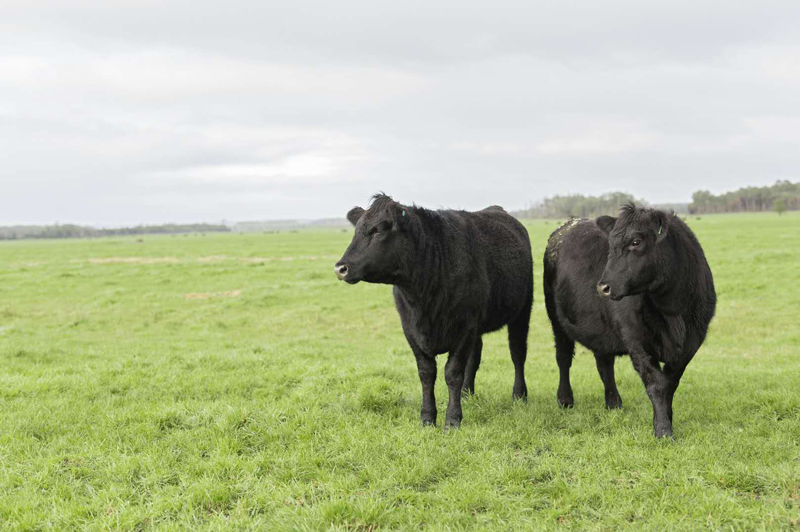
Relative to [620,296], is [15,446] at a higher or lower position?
lower

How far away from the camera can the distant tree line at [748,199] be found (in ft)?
481

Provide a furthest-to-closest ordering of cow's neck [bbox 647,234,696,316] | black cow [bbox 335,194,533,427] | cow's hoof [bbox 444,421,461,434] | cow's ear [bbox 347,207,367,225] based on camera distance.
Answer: cow's ear [bbox 347,207,367,225], cow's hoof [bbox 444,421,461,434], black cow [bbox 335,194,533,427], cow's neck [bbox 647,234,696,316]

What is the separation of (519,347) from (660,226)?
9.19 feet

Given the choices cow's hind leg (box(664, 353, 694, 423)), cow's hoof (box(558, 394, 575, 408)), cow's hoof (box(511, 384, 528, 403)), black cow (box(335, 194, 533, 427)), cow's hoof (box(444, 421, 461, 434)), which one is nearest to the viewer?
cow's hind leg (box(664, 353, 694, 423))

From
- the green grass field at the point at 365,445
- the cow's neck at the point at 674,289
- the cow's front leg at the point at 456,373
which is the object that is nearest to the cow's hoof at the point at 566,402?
the green grass field at the point at 365,445

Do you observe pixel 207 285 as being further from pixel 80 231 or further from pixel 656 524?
pixel 80 231

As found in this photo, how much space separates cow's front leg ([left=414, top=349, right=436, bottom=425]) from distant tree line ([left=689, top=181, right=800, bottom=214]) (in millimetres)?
159502

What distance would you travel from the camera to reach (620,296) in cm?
564

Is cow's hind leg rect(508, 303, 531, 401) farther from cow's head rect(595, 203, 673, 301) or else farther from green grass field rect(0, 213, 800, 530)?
cow's head rect(595, 203, 673, 301)

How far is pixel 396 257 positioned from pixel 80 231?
21836cm

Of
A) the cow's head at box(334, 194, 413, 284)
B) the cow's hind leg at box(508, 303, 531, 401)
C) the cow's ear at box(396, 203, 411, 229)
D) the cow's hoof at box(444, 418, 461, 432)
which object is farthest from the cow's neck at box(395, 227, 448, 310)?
the cow's hind leg at box(508, 303, 531, 401)

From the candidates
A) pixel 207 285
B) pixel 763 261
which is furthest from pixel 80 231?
pixel 763 261

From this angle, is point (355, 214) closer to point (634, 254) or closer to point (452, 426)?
point (452, 426)

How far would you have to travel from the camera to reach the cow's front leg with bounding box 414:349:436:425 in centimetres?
654
